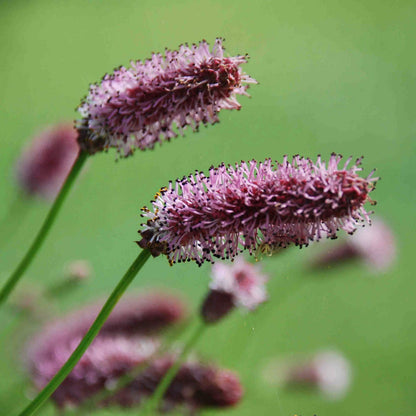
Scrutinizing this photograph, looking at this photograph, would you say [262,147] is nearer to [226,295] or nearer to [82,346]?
[226,295]

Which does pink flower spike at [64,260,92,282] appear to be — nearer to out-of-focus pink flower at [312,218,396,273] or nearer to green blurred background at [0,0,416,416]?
green blurred background at [0,0,416,416]

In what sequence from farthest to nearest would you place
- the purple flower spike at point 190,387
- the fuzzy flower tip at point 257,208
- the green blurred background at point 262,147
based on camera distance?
the green blurred background at point 262,147 < the purple flower spike at point 190,387 < the fuzzy flower tip at point 257,208

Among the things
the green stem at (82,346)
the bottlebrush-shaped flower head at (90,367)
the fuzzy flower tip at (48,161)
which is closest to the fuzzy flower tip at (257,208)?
the green stem at (82,346)

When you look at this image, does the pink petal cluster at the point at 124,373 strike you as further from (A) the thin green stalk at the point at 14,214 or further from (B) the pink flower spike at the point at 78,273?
(A) the thin green stalk at the point at 14,214

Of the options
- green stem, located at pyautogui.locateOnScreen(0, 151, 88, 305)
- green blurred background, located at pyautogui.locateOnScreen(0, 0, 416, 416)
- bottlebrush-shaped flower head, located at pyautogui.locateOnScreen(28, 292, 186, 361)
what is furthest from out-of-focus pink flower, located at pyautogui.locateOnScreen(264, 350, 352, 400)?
green stem, located at pyautogui.locateOnScreen(0, 151, 88, 305)

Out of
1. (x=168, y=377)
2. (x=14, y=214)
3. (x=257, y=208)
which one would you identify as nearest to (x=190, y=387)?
(x=168, y=377)

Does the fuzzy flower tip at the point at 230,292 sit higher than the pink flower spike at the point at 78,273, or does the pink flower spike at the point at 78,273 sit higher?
the fuzzy flower tip at the point at 230,292

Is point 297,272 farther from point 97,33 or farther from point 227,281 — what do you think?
point 97,33
